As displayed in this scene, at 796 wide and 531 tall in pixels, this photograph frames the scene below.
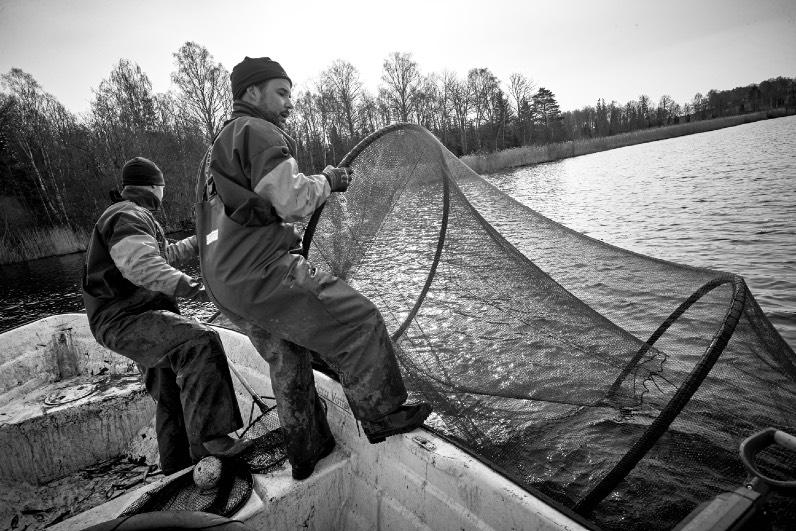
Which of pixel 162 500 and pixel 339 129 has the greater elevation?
pixel 339 129

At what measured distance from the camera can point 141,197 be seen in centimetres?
327

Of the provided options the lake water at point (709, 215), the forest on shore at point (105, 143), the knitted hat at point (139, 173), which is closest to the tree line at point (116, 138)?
the forest on shore at point (105, 143)

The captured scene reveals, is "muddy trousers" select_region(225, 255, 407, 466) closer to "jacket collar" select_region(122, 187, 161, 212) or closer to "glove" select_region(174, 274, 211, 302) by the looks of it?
"glove" select_region(174, 274, 211, 302)

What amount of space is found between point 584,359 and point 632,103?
410 feet

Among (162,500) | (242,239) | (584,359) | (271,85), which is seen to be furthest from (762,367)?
(162,500)

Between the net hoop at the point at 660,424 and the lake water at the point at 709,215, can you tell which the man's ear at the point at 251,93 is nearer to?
the lake water at the point at 709,215

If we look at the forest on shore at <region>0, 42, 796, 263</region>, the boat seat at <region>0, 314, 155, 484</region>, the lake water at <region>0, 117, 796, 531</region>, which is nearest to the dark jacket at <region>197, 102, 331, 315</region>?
the lake water at <region>0, 117, 796, 531</region>

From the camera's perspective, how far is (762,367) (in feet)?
7.95

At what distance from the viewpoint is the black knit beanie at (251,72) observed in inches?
91.0

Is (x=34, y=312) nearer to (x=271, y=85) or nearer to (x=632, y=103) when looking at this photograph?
(x=271, y=85)

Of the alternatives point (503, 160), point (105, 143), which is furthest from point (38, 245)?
point (503, 160)

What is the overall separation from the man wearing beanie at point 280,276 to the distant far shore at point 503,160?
8.65 metres

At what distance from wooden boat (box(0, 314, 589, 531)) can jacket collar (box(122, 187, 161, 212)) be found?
152 centimetres

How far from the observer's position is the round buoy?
2.24m
